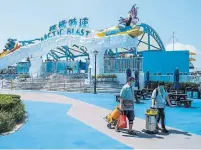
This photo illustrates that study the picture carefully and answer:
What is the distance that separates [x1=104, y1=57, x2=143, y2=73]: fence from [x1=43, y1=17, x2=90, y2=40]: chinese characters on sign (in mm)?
7552

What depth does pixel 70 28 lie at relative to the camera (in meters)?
40.1

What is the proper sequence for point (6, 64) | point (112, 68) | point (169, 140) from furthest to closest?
point (6, 64)
point (112, 68)
point (169, 140)

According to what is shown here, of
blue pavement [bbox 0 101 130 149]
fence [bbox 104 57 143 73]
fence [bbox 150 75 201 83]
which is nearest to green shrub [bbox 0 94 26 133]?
blue pavement [bbox 0 101 130 149]

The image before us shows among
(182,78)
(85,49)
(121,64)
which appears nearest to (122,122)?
(182,78)

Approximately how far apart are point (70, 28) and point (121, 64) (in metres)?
12.9

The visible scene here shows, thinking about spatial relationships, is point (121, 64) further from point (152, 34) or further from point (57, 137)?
point (57, 137)

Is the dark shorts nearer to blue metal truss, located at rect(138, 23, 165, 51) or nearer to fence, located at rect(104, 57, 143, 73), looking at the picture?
fence, located at rect(104, 57, 143, 73)

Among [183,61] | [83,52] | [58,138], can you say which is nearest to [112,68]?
[183,61]

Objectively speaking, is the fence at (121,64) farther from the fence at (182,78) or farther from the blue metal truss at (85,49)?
the blue metal truss at (85,49)

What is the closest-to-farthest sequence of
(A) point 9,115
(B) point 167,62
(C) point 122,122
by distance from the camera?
1. (C) point 122,122
2. (A) point 9,115
3. (B) point 167,62

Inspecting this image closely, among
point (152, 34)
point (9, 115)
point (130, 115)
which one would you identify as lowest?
point (9, 115)

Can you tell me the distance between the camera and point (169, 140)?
8.12m

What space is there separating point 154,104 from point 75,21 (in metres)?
32.6

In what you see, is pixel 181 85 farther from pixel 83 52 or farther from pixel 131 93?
Result: pixel 83 52
